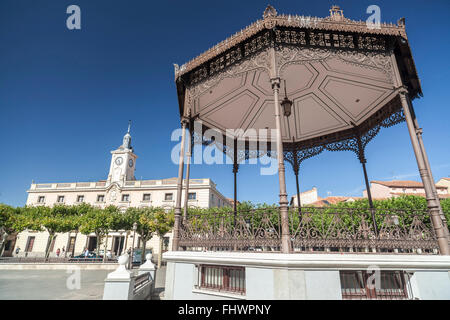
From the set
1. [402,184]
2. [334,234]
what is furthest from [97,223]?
[402,184]

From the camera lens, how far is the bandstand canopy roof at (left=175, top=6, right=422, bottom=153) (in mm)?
5723

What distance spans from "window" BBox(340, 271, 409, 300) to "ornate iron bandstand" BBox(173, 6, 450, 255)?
21.2 inches

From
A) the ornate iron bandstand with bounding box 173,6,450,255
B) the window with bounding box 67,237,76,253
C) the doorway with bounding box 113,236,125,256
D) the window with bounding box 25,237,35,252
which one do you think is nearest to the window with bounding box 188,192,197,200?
the doorway with bounding box 113,236,125,256

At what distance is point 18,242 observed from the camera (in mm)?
35500

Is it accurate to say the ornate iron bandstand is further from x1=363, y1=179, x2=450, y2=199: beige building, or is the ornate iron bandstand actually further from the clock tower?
x1=363, y1=179, x2=450, y2=199: beige building

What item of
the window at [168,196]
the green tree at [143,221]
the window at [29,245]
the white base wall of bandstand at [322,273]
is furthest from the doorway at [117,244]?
the white base wall of bandstand at [322,273]

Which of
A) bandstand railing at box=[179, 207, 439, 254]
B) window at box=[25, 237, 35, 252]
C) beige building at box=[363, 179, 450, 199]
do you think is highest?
beige building at box=[363, 179, 450, 199]

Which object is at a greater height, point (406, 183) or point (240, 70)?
point (406, 183)

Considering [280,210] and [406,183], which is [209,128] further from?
[406,183]

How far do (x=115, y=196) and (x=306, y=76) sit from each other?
117 feet

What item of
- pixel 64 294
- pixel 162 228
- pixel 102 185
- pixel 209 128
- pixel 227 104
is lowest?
pixel 64 294
